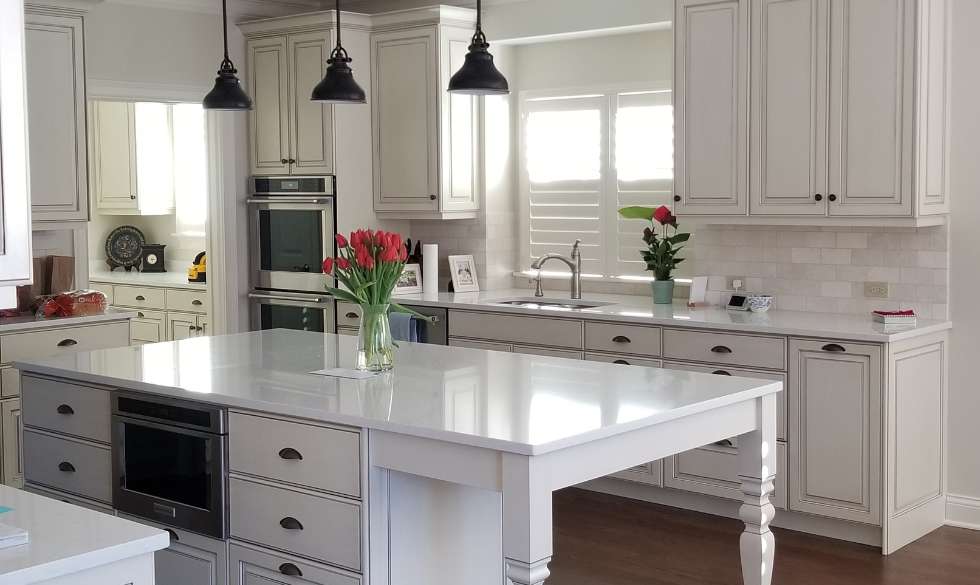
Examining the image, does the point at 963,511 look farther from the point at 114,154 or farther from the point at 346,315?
the point at 114,154

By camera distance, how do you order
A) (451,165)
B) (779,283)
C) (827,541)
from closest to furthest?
(827,541)
(779,283)
(451,165)

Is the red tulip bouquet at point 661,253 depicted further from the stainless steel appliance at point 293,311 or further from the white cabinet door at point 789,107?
the stainless steel appliance at point 293,311

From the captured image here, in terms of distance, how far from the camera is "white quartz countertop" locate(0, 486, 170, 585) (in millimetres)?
1992

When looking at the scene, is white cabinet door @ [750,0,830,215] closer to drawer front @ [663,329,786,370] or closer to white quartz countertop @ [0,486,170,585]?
drawer front @ [663,329,786,370]

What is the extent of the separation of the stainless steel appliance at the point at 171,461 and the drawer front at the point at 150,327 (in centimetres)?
390

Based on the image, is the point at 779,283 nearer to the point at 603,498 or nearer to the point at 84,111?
the point at 603,498

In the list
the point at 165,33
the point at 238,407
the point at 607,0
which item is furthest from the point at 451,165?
the point at 238,407

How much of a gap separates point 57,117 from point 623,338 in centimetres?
310

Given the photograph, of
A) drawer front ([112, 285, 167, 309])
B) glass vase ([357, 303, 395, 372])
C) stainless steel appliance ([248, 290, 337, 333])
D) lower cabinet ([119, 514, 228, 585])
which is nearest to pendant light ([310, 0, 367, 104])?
glass vase ([357, 303, 395, 372])

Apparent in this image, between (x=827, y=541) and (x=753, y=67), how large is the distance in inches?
87.3

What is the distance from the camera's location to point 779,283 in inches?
225

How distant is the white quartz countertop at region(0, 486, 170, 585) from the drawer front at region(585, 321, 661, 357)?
3.52 m

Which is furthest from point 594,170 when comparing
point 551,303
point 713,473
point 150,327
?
point 150,327

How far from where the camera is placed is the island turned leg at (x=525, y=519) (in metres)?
2.83
